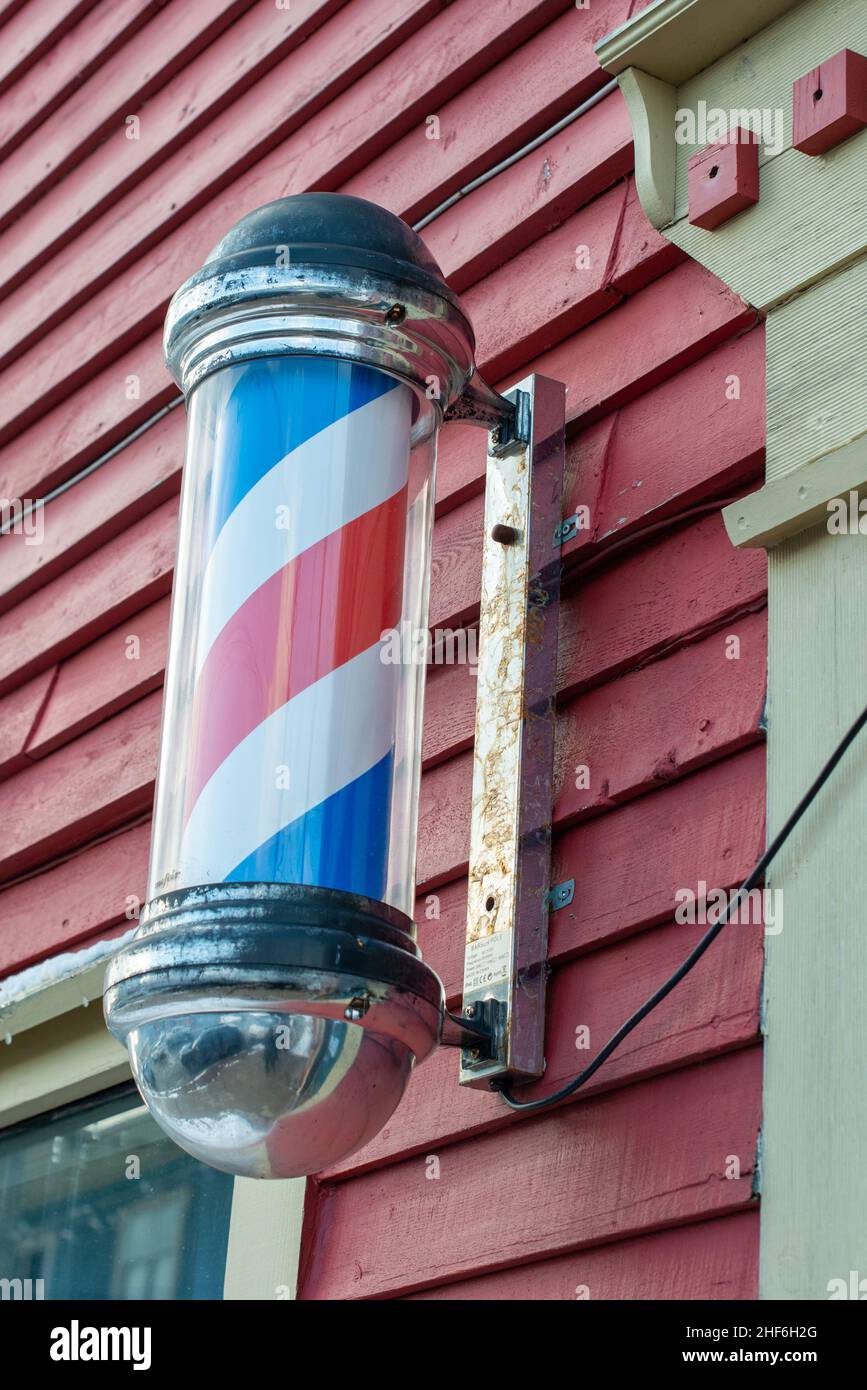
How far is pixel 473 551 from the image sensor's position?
2.36m

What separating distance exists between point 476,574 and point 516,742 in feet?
1.23

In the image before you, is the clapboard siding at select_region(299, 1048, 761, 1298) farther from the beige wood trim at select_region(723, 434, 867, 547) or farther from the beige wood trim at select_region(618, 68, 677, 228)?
the beige wood trim at select_region(618, 68, 677, 228)

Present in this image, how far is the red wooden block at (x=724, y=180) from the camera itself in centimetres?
198

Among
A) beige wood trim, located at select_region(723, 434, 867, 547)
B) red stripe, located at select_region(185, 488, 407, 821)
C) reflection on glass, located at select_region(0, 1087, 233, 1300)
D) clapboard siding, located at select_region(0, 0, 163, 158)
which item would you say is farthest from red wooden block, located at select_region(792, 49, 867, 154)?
clapboard siding, located at select_region(0, 0, 163, 158)

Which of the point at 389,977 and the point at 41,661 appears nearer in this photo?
the point at 389,977

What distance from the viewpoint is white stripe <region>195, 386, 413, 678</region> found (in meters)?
1.74

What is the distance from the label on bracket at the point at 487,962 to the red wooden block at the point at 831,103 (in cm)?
86

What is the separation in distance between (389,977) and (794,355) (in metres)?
0.76

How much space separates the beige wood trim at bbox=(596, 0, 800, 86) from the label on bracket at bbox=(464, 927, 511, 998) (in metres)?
0.97

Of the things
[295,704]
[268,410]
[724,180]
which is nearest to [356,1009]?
[295,704]

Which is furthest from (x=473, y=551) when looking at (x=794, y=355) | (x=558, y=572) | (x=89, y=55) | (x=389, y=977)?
(x=89, y=55)
